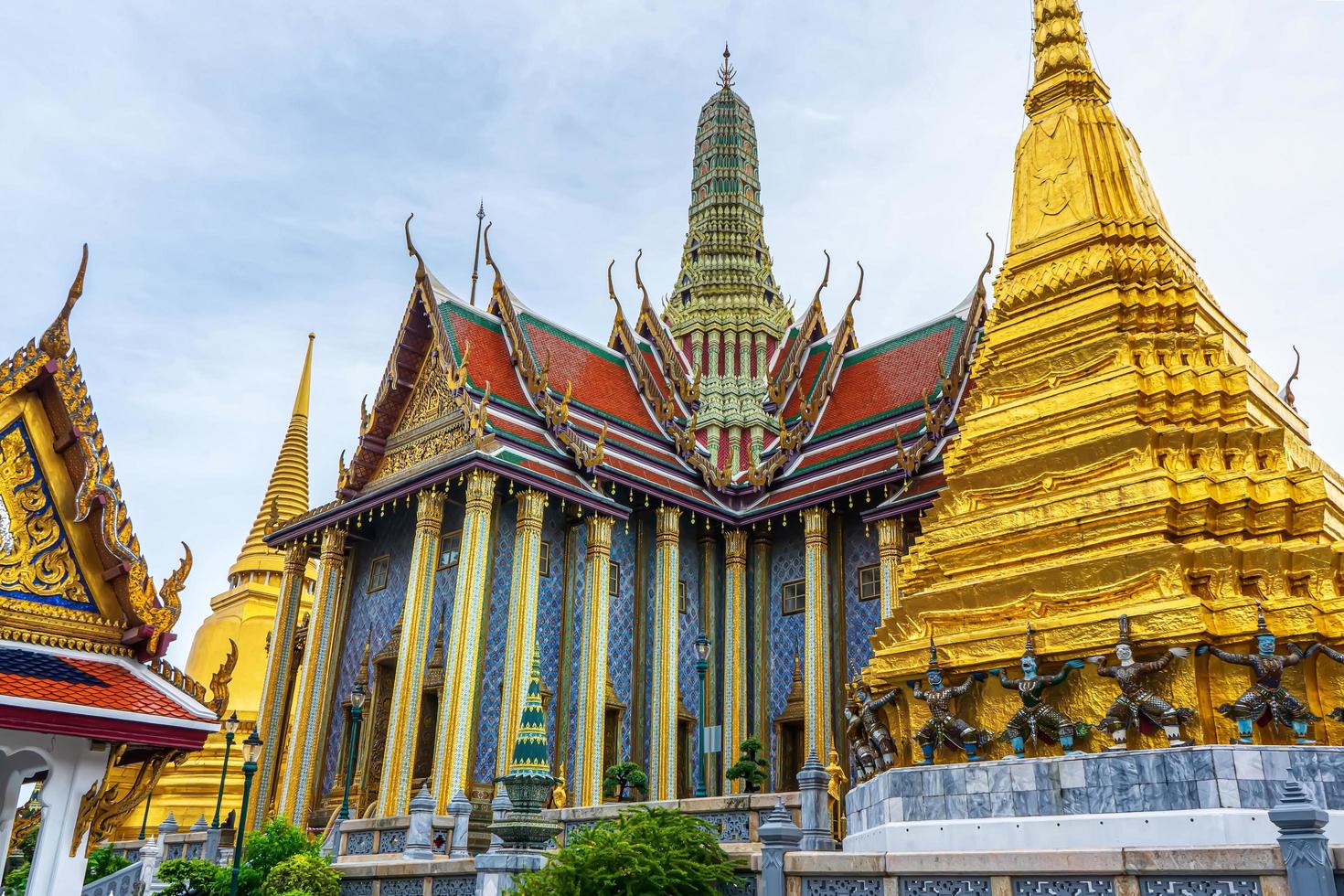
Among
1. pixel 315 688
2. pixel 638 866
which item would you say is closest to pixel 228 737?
pixel 315 688

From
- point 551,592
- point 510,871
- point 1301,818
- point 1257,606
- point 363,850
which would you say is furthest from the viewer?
point 551,592

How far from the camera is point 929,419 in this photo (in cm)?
1819

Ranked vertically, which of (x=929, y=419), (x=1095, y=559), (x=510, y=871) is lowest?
(x=510, y=871)

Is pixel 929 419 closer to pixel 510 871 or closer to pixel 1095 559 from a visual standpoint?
pixel 1095 559

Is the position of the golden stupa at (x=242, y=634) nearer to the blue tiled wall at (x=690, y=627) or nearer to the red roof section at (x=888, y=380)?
the blue tiled wall at (x=690, y=627)

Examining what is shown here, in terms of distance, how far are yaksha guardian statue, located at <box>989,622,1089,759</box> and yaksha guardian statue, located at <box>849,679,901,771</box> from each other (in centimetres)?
151

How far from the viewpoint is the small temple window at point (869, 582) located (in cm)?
1847

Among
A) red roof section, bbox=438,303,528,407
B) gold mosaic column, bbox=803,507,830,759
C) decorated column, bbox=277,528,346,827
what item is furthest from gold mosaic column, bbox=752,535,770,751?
decorated column, bbox=277,528,346,827

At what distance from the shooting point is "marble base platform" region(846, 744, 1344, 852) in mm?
8141

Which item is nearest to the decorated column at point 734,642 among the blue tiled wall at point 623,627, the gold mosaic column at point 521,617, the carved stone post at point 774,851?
the blue tiled wall at point 623,627

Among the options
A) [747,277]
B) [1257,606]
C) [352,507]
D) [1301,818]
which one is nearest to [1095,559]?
[1257,606]

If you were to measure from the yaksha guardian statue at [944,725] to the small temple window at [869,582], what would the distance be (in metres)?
7.69

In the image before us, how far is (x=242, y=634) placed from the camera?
2761 centimetres

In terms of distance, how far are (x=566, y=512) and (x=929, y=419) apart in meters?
6.13
